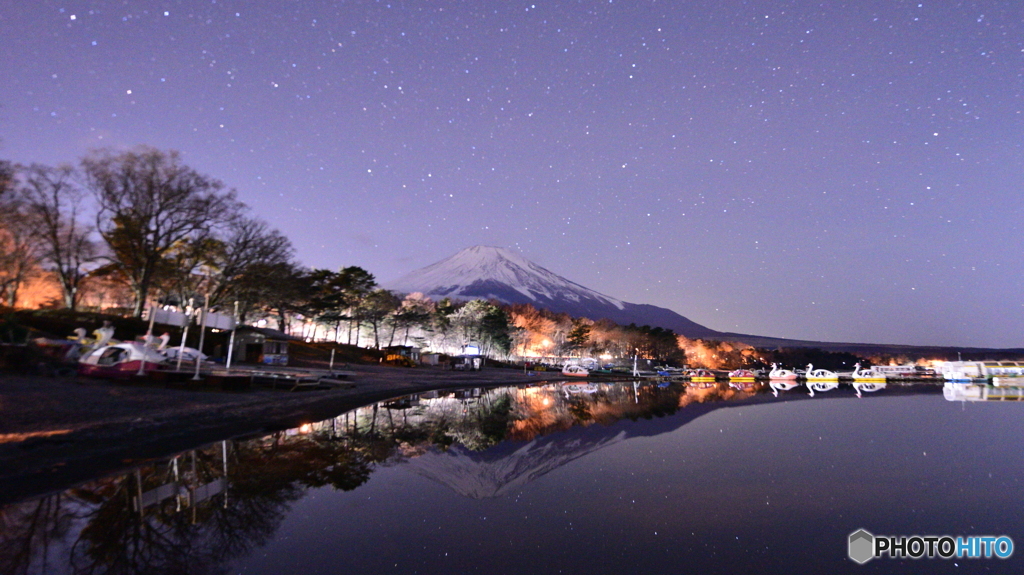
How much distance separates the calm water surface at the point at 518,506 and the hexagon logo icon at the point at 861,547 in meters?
0.21

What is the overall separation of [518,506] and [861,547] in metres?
5.79

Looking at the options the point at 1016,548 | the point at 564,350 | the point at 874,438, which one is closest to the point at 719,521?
the point at 1016,548

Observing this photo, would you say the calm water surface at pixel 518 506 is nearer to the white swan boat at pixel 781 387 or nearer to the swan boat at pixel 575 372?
the white swan boat at pixel 781 387

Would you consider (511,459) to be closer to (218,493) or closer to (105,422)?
(218,493)

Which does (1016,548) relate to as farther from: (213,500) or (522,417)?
(522,417)

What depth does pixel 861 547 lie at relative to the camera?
7.73 m

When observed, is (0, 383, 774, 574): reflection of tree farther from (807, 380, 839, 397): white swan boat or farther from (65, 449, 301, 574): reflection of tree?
(807, 380, 839, 397): white swan boat

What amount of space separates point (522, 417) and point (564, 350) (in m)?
107

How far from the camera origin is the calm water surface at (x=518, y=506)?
705cm

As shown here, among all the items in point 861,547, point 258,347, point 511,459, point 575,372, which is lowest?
point 575,372

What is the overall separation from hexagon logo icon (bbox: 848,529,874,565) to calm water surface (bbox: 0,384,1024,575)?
0.21 meters

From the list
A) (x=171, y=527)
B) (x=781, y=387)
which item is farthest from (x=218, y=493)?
(x=781, y=387)

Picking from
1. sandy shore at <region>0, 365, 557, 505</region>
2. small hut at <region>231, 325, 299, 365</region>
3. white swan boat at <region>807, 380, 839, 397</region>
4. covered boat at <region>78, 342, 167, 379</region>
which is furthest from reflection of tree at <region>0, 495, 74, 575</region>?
white swan boat at <region>807, 380, 839, 397</region>

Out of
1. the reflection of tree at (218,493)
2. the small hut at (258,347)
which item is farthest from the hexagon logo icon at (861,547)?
the small hut at (258,347)
